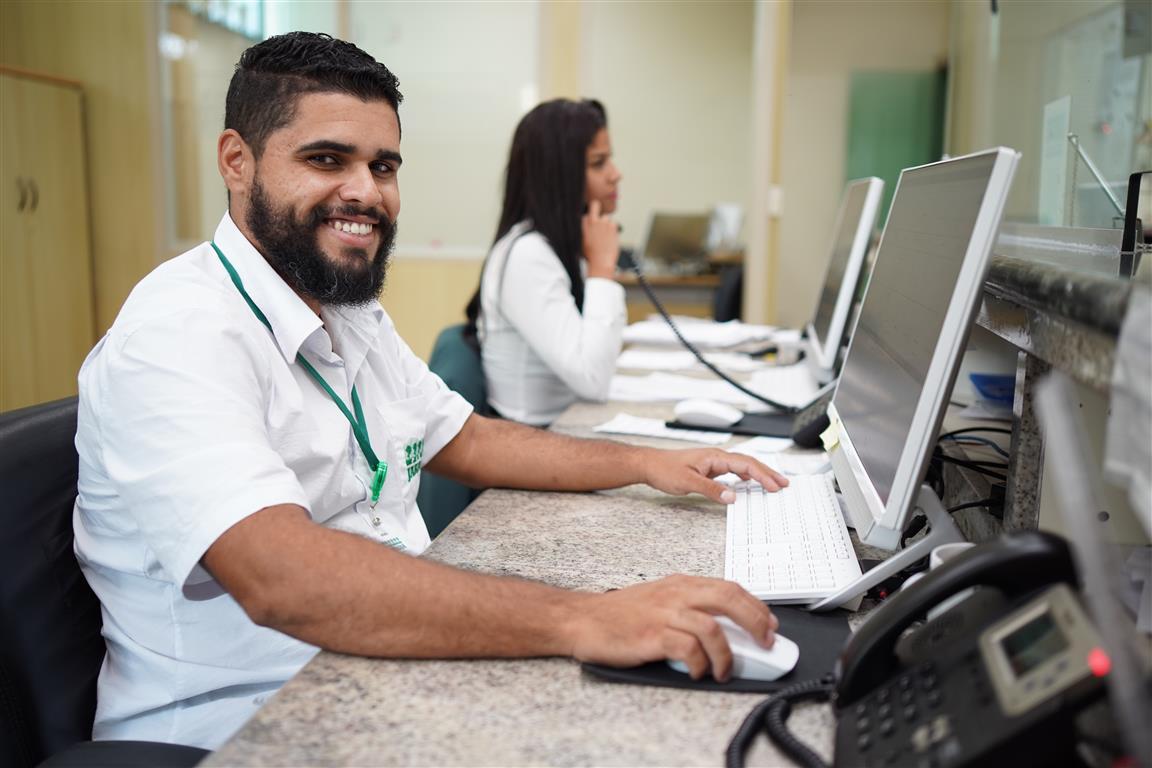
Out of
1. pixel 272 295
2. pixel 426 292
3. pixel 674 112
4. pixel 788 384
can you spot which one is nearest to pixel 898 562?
pixel 272 295

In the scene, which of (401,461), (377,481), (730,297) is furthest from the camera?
(730,297)

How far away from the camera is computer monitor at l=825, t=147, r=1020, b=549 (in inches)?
30.2

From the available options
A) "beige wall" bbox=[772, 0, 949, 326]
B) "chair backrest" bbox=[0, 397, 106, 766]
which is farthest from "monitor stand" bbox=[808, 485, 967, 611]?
"beige wall" bbox=[772, 0, 949, 326]

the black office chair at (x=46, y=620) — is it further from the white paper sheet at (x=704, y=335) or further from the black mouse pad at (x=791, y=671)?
the white paper sheet at (x=704, y=335)

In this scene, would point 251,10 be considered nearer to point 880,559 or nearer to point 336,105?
point 336,105

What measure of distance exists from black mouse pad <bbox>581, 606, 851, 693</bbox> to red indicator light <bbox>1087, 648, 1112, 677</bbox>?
0.99 feet

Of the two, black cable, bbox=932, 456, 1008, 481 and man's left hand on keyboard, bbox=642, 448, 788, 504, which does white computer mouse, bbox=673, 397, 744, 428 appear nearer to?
man's left hand on keyboard, bbox=642, 448, 788, 504

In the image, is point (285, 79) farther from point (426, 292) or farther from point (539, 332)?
point (426, 292)

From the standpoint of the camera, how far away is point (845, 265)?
2033 mm

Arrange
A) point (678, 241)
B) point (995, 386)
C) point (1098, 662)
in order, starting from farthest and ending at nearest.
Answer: point (678, 241) < point (995, 386) < point (1098, 662)

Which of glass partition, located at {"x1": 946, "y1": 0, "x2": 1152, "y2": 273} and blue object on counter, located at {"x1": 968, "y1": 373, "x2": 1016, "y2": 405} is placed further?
blue object on counter, located at {"x1": 968, "y1": 373, "x2": 1016, "y2": 405}

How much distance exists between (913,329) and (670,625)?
38cm

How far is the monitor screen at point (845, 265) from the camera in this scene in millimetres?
1908

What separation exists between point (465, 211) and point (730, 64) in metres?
2.66
